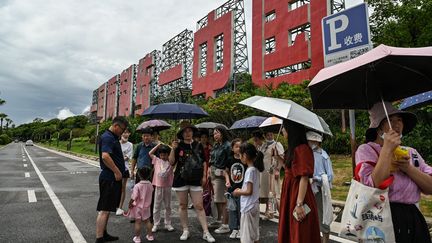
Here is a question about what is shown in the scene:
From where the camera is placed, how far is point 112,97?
74250 millimetres

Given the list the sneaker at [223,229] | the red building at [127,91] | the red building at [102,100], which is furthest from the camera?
the red building at [102,100]

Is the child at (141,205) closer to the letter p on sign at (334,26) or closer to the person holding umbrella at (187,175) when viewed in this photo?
the person holding umbrella at (187,175)

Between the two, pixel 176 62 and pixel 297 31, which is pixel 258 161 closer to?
pixel 297 31

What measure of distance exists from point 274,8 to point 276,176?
20.7m

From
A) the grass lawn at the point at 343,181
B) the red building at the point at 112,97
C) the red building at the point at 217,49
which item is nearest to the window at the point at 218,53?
the red building at the point at 217,49

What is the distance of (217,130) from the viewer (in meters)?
5.39

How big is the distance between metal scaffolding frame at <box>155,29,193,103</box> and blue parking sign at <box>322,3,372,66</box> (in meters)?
34.4

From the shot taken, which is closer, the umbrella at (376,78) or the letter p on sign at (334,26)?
the umbrella at (376,78)

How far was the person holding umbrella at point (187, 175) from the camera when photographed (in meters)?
4.60

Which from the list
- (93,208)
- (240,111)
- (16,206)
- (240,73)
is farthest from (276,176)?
(240,73)

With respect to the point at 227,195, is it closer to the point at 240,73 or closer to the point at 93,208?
the point at 93,208

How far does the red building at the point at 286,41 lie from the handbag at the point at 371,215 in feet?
62.4

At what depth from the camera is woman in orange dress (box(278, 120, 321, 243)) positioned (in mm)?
2799

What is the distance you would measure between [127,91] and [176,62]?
23.6 meters
